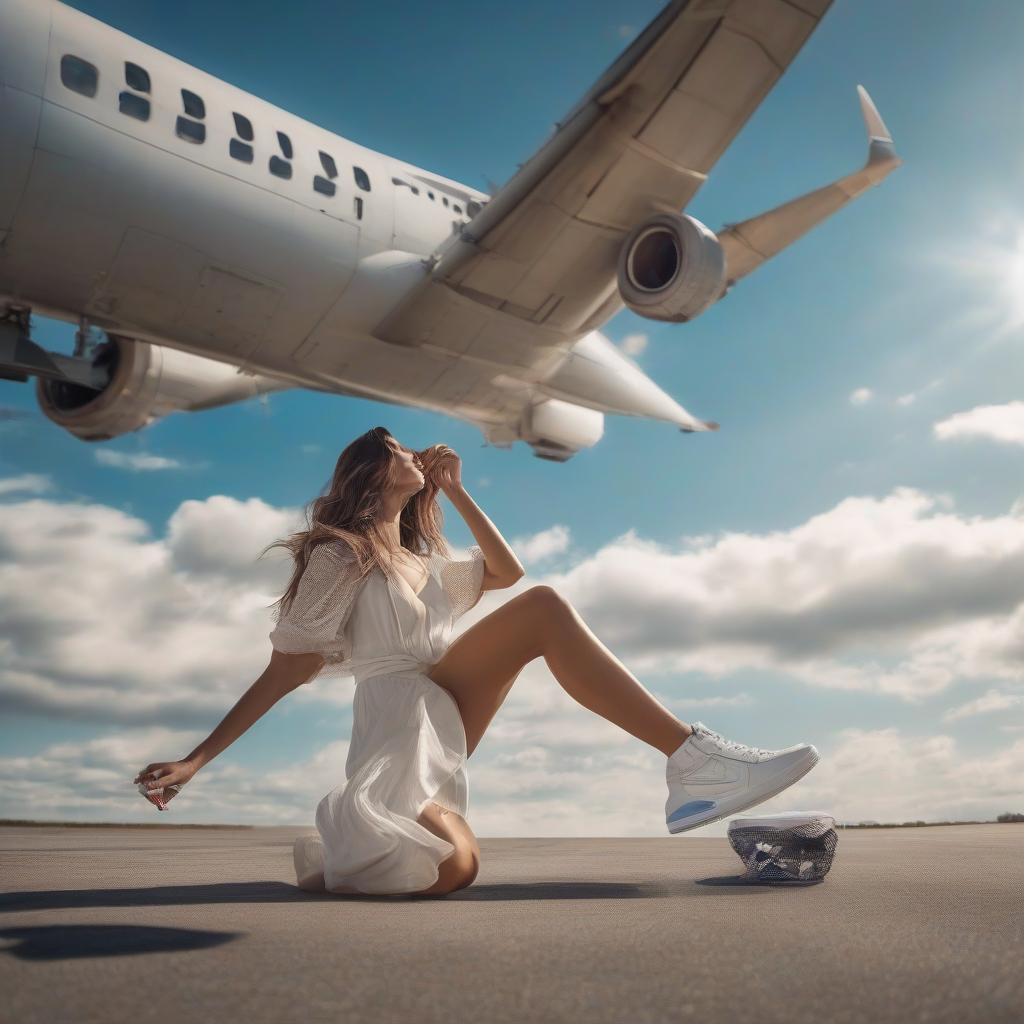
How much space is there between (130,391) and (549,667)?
10.5 metres

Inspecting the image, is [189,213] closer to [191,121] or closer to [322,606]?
[191,121]

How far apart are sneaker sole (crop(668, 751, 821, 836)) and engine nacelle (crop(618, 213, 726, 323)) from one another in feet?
23.8

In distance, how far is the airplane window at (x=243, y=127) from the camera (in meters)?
9.10

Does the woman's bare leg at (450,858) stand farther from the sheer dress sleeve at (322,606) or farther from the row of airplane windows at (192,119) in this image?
the row of airplane windows at (192,119)

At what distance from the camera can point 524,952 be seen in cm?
142

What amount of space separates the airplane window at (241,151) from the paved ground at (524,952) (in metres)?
7.77

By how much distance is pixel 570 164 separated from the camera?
903 centimetres

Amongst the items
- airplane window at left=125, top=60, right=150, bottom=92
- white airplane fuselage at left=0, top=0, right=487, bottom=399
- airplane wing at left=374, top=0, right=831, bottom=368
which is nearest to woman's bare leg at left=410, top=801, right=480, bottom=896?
white airplane fuselage at left=0, top=0, right=487, bottom=399

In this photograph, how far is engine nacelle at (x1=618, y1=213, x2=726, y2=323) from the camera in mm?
9109

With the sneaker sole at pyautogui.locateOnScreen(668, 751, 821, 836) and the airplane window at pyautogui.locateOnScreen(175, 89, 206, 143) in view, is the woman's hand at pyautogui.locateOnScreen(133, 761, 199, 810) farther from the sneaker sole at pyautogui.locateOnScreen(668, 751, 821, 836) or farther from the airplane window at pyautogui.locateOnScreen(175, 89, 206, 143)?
the airplane window at pyautogui.locateOnScreen(175, 89, 206, 143)

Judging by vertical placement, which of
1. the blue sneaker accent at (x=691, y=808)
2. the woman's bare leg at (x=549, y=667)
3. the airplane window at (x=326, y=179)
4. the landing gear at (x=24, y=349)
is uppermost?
the airplane window at (x=326, y=179)

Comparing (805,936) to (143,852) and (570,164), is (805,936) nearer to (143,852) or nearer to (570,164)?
(143,852)

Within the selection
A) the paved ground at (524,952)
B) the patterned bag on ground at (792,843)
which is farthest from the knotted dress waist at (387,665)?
the patterned bag on ground at (792,843)


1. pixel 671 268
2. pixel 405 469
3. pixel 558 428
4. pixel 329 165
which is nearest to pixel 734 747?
pixel 405 469
